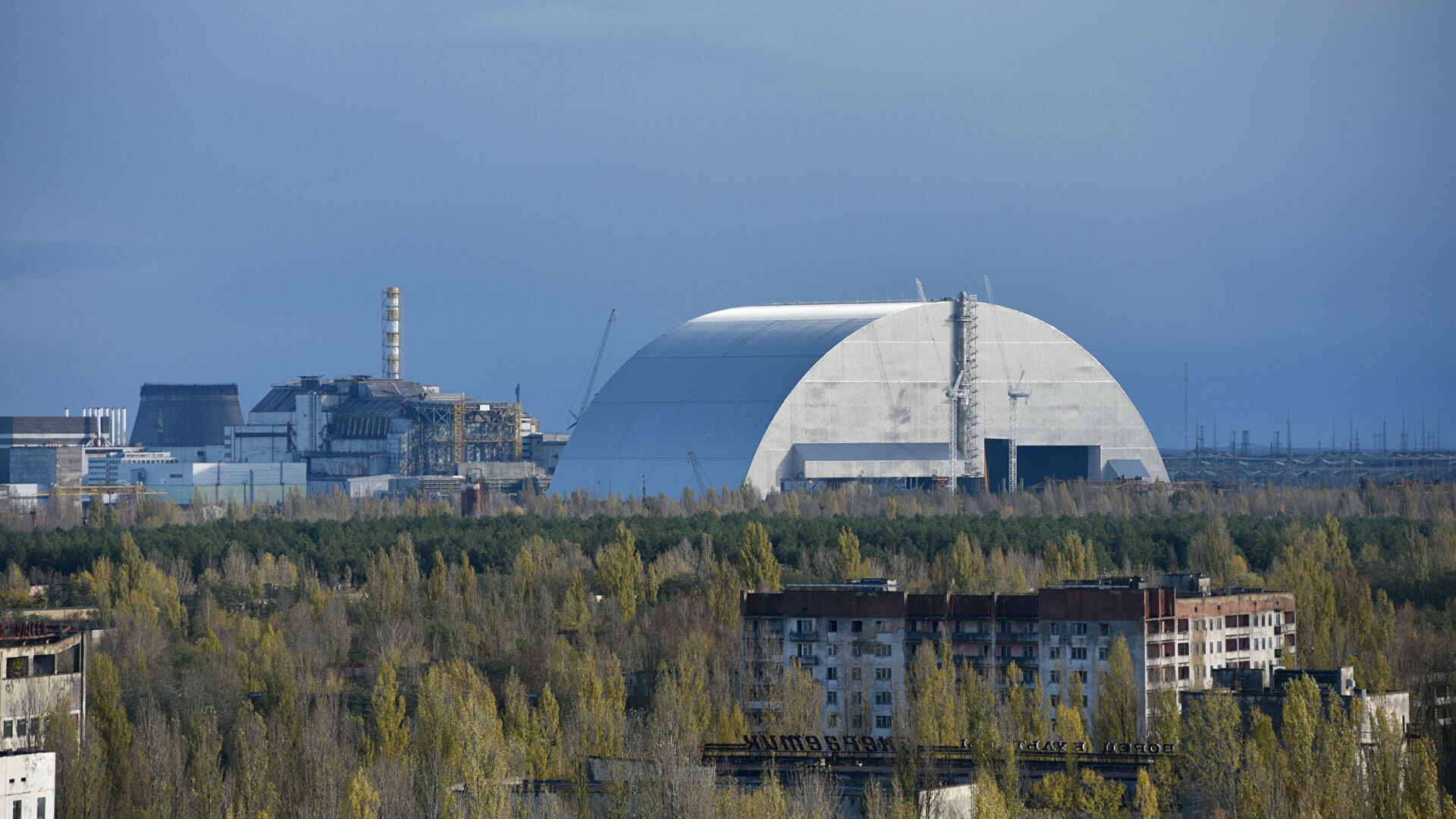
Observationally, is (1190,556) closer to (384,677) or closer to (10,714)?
(384,677)

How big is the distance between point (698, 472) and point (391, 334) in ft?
142

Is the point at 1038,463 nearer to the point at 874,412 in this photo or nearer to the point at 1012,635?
the point at 874,412

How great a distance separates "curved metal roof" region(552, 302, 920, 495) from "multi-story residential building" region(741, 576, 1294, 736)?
1403 inches

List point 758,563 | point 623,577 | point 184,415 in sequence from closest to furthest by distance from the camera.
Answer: point 623,577, point 758,563, point 184,415

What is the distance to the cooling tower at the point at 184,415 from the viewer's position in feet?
498

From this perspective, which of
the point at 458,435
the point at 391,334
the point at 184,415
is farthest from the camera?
the point at 184,415

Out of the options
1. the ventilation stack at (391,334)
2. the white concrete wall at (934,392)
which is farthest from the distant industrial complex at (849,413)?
the ventilation stack at (391,334)

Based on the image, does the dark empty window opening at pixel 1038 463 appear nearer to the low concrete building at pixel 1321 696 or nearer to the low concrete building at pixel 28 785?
the low concrete building at pixel 1321 696

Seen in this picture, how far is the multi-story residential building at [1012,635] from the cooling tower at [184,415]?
362ft

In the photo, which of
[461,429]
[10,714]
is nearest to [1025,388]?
[461,429]

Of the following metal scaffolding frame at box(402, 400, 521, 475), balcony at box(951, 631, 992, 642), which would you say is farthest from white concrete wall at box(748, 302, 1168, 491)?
balcony at box(951, 631, 992, 642)

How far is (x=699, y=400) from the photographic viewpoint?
86.6m

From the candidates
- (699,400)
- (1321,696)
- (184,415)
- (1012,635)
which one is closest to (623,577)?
(1012,635)

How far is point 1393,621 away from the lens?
4925 centimetres
